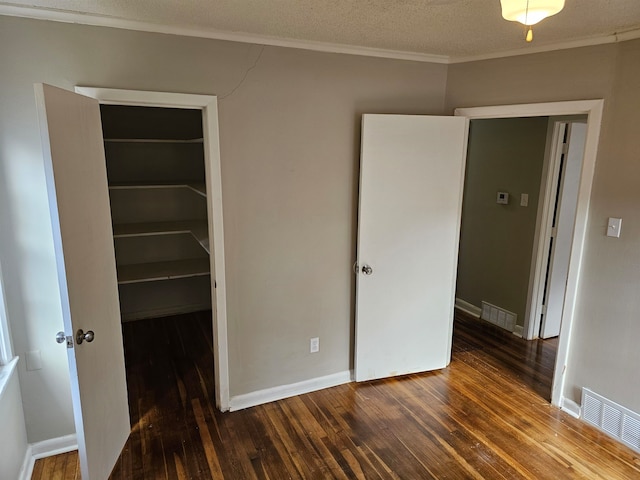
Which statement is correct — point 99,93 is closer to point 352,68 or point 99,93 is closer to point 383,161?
point 352,68

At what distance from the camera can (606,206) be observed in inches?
97.0

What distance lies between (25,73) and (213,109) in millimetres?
890

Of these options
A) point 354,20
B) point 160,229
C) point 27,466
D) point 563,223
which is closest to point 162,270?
point 160,229

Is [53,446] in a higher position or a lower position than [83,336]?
lower

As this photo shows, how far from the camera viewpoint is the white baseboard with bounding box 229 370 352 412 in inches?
111

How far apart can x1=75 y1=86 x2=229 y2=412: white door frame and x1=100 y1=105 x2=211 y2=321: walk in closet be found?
4.10 ft

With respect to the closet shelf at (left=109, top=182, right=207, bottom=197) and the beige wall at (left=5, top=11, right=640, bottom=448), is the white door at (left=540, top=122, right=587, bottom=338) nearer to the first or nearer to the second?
the beige wall at (left=5, top=11, right=640, bottom=448)

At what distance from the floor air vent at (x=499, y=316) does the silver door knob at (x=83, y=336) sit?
358cm

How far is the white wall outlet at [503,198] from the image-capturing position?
394 cm

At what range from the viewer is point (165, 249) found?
4.28 meters

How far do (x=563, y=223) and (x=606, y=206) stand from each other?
4.23 feet

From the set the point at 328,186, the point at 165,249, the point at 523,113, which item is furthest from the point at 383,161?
the point at 165,249

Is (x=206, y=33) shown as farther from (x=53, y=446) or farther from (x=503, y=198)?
(x=503, y=198)

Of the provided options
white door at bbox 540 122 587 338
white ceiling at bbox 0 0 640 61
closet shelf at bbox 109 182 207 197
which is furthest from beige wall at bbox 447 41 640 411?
closet shelf at bbox 109 182 207 197
